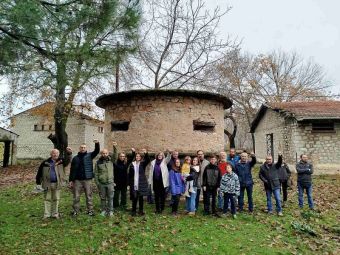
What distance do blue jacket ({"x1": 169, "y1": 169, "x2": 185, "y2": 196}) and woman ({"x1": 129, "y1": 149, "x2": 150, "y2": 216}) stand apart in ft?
1.99

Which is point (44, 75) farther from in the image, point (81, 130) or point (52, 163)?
point (81, 130)

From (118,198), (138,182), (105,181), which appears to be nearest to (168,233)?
(138,182)

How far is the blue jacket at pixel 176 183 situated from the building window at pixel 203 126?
1.99 meters

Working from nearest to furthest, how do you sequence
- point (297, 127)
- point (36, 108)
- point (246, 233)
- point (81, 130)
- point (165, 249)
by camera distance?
1. point (165, 249)
2. point (246, 233)
3. point (297, 127)
4. point (36, 108)
5. point (81, 130)

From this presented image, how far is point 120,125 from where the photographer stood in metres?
9.50

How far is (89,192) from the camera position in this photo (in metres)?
7.30

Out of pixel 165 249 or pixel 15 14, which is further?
pixel 165 249

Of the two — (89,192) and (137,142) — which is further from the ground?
(137,142)

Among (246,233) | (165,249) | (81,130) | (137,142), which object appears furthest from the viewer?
(81,130)

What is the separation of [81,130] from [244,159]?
2021 cm

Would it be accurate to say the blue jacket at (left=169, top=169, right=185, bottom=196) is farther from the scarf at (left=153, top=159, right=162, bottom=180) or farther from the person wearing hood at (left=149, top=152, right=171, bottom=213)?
the scarf at (left=153, top=159, right=162, bottom=180)

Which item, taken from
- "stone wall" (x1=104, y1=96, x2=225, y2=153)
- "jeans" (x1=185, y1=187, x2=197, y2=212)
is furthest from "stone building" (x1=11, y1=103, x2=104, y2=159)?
"jeans" (x1=185, y1=187, x2=197, y2=212)

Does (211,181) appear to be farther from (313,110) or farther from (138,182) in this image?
(313,110)

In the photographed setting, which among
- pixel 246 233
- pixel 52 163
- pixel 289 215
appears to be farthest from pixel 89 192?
pixel 289 215
